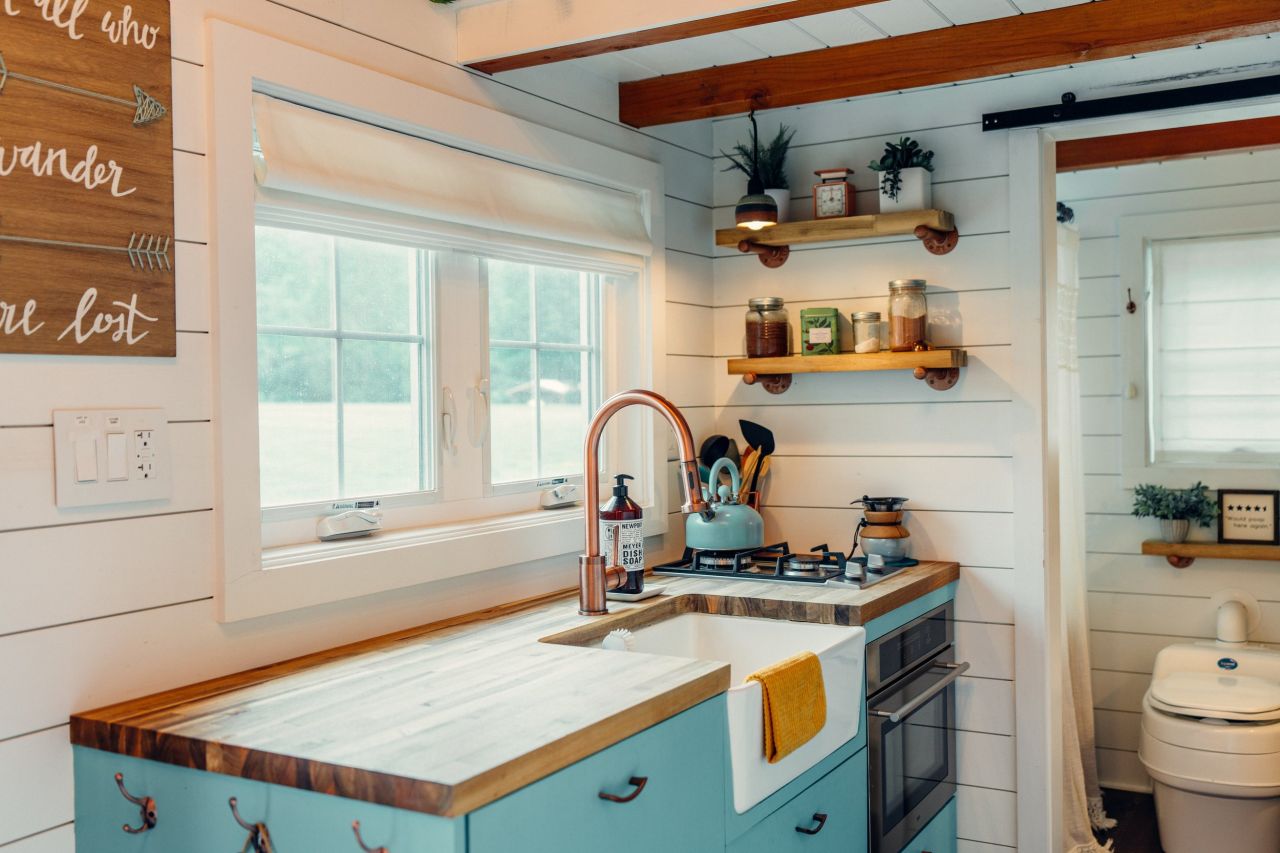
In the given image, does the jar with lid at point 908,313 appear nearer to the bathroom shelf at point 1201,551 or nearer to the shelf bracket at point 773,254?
the shelf bracket at point 773,254

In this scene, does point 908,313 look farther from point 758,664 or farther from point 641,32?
point 641,32

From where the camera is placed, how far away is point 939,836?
2.86m

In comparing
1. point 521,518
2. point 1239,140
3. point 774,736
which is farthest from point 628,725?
point 1239,140

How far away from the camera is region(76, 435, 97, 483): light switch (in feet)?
5.38

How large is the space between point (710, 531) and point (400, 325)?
89cm

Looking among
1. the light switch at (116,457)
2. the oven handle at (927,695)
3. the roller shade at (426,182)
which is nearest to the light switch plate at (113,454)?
the light switch at (116,457)

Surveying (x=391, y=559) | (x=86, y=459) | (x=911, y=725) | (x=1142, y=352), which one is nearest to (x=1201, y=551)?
(x=1142, y=352)

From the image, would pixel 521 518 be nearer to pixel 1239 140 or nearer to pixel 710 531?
pixel 710 531

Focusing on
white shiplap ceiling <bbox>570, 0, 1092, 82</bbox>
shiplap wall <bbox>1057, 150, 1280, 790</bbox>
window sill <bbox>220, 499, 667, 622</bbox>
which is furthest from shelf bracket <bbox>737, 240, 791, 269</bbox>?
shiplap wall <bbox>1057, 150, 1280, 790</bbox>

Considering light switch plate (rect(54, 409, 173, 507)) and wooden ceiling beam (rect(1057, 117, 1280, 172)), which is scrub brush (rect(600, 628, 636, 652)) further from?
wooden ceiling beam (rect(1057, 117, 1280, 172))

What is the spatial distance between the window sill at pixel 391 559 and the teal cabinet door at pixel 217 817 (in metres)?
0.32

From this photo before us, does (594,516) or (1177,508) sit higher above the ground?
(594,516)

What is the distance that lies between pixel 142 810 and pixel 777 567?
1.61m

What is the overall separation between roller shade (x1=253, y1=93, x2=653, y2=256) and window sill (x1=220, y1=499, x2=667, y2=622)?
65 cm
